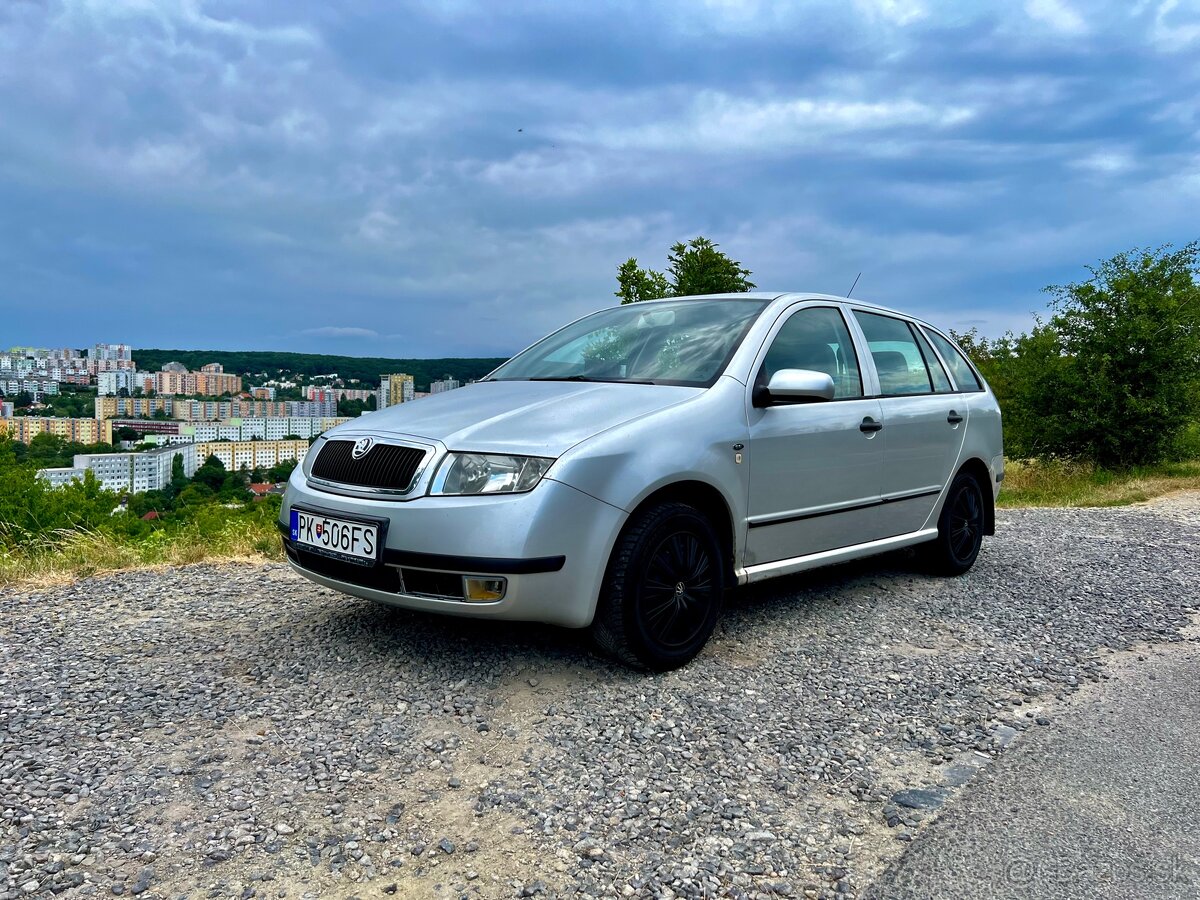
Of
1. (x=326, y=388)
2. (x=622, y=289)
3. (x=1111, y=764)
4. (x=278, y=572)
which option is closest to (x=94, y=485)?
(x=326, y=388)

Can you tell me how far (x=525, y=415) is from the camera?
11.5 feet

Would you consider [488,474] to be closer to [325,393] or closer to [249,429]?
[325,393]

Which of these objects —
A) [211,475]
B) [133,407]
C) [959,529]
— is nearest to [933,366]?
[959,529]

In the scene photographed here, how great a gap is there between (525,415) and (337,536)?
91 centimetres

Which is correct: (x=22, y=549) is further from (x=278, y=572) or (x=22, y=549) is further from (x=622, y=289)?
(x=622, y=289)

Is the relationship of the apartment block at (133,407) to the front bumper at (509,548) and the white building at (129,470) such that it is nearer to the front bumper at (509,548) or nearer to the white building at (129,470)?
the white building at (129,470)

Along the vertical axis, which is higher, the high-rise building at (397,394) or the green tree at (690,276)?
the green tree at (690,276)

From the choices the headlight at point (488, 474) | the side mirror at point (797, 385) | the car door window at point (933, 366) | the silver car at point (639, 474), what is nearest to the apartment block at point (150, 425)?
the silver car at point (639, 474)

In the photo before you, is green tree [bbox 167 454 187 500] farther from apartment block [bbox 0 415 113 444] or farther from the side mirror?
the side mirror

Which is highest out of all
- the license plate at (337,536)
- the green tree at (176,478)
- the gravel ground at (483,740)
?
the license plate at (337,536)

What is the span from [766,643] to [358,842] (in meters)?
2.27

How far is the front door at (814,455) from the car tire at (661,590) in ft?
1.20

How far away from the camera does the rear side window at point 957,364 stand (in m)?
5.64

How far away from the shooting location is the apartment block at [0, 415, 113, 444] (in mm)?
37188
